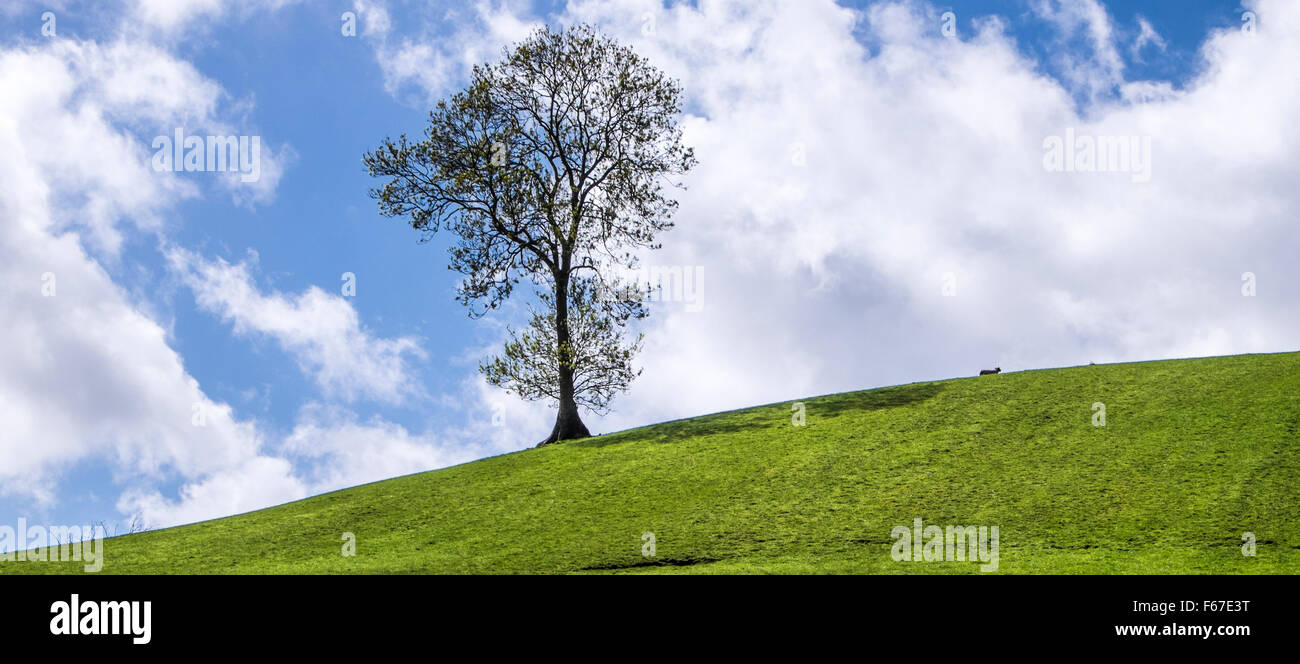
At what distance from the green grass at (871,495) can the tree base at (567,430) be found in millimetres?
3191

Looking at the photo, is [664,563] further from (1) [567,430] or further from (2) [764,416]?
(1) [567,430]

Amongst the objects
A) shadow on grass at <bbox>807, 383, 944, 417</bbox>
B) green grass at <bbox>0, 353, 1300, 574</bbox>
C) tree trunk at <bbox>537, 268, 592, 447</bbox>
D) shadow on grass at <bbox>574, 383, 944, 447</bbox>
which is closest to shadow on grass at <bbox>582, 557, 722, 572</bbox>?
green grass at <bbox>0, 353, 1300, 574</bbox>

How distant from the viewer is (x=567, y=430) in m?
36.8

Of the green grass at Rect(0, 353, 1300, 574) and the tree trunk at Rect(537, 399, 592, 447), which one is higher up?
the tree trunk at Rect(537, 399, 592, 447)

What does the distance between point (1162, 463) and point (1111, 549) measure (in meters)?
5.40

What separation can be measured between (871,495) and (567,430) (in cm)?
1590

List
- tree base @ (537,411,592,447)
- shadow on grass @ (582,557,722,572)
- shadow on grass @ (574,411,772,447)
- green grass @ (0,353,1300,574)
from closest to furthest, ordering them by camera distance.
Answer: green grass @ (0,353,1300,574) < shadow on grass @ (582,557,722,572) < shadow on grass @ (574,411,772,447) < tree base @ (537,411,592,447)

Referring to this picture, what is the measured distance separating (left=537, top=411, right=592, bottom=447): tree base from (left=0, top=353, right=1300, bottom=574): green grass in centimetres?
319

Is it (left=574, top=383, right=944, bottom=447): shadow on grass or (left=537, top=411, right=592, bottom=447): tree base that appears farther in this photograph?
(left=537, top=411, right=592, bottom=447): tree base

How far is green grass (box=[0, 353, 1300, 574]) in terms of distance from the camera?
1998 centimetres

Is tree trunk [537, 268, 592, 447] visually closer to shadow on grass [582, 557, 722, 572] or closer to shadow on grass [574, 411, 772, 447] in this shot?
shadow on grass [574, 411, 772, 447]

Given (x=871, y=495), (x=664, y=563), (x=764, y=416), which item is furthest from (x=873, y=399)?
(x=664, y=563)
